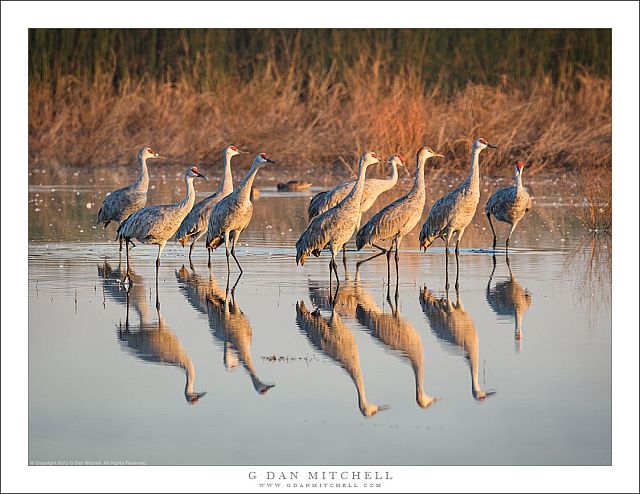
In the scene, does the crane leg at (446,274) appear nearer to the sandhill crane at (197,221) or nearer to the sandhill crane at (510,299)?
the sandhill crane at (510,299)

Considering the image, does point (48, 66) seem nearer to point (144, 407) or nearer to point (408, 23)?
point (408, 23)

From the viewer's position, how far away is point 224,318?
984 centimetres

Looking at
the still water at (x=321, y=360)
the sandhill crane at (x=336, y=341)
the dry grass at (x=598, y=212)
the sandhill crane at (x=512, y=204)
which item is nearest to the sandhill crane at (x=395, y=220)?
the still water at (x=321, y=360)

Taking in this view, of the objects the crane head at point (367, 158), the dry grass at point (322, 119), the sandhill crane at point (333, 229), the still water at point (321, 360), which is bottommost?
the still water at point (321, 360)

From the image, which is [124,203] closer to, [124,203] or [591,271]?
[124,203]

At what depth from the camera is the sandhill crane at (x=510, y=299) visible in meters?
9.84

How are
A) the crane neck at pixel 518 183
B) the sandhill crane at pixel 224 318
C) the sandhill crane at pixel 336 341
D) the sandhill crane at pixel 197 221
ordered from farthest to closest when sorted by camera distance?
the crane neck at pixel 518 183
the sandhill crane at pixel 197 221
the sandhill crane at pixel 224 318
the sandhill crane at pixel 336 341

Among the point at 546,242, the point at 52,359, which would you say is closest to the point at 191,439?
the point at 52,359

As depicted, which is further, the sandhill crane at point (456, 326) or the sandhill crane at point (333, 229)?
the sandhill crane at point (333, 229)

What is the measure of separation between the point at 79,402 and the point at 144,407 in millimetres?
437

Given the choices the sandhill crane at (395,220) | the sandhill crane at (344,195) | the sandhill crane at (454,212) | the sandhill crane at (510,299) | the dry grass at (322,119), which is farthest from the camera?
the dry grass at (322,119)

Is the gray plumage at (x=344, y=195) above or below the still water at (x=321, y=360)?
above

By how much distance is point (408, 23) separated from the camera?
1168 centimetres

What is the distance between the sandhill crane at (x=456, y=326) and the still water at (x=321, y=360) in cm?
2
